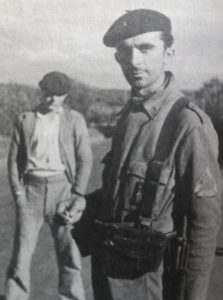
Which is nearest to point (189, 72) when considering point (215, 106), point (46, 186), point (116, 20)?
point (215, 106)

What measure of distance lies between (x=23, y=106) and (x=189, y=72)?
28.1 inches

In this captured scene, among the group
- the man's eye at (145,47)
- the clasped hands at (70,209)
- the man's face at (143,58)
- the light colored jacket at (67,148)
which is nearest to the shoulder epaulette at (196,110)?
the man's face at (143,58)

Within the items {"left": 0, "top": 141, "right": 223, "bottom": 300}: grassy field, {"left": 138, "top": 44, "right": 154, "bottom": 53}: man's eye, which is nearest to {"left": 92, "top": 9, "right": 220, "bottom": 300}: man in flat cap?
{"left": 138, "top": 44, "right": 154, "bottom": 53}: man's eye

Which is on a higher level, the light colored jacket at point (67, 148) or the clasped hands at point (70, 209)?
the light colored jacket at point (67, 148)

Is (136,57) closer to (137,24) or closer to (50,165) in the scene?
(137,24)

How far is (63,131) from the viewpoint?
260cm

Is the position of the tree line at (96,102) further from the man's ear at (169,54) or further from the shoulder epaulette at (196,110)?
the man's ear at (169,54)

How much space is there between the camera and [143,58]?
8.38ft

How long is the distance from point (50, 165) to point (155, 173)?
0.45 meters

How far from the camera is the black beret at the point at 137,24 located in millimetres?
2545

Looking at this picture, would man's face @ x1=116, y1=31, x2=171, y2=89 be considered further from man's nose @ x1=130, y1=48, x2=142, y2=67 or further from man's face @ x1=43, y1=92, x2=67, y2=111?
man's face @ x1=43, y1=92, x2=67, y2=111

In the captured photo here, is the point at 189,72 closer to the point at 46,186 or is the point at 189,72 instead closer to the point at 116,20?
the point at 116,20

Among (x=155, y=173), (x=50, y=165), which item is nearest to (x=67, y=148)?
(x=50, y=165)

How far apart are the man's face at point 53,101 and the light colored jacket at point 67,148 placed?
0.10ft
